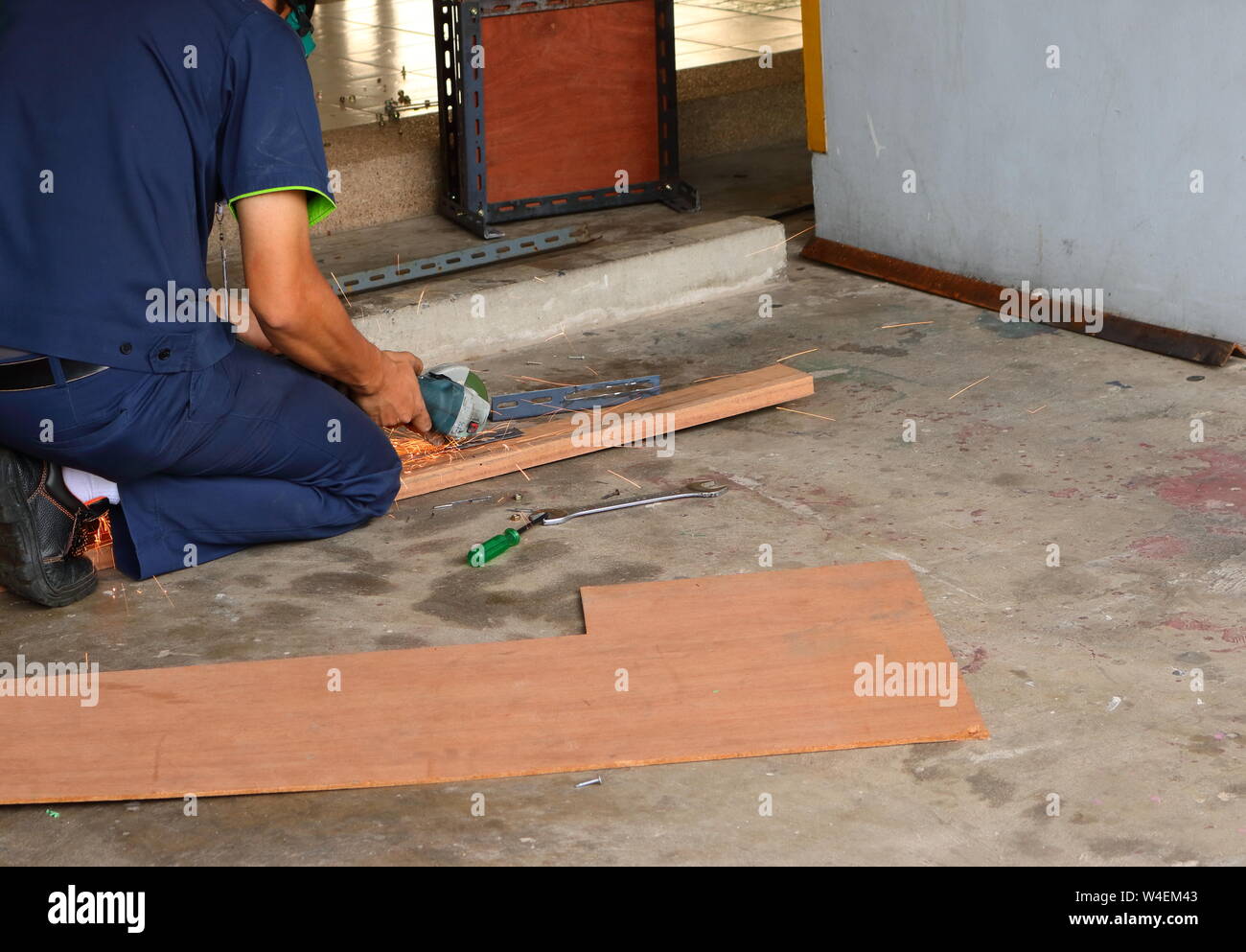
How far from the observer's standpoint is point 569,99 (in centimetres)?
547

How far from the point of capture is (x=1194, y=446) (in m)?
3.66

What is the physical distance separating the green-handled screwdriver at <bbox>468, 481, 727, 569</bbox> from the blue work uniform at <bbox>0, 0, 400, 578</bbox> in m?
0.62

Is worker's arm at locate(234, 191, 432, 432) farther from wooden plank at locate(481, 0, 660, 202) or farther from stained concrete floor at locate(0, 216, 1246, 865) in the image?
wooden plank at locate(481, 0, 660, 202)

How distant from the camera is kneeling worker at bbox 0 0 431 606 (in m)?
2.78

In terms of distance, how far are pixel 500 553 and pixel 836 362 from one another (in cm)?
159

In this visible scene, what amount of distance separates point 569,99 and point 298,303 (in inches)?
107

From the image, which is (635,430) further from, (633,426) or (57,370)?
(57,370)

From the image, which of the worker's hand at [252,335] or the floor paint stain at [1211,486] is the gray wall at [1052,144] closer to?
the floor paint stain at [1211,486]

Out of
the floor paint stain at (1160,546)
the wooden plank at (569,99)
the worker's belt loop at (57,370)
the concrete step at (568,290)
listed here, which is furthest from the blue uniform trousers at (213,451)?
the wooden plank at (569,99)

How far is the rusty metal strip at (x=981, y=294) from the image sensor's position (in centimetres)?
421
